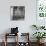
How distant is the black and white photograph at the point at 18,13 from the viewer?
696 centimetres

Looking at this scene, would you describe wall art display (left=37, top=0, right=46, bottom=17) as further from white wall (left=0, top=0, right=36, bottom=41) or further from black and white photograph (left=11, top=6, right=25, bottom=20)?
black and white photograph (left=11, top=6, right=25, bottom=20)

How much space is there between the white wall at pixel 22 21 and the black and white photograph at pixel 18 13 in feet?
0.44

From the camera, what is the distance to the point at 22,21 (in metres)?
7.01

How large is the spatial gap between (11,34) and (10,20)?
68cm

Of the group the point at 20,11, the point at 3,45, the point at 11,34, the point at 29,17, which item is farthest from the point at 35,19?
the point at 3,45

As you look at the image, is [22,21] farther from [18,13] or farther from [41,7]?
[41,7]

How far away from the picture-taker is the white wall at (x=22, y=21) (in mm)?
6941

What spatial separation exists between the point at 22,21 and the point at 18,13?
40 cm

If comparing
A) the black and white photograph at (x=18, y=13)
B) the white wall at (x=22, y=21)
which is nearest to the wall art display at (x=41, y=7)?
the white wall at (x=22, y=21)

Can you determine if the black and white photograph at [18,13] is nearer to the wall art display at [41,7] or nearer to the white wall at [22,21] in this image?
the white wall at [22,21]

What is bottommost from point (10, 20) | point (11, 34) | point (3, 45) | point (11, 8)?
point (3, 45)

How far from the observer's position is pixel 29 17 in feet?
23.0

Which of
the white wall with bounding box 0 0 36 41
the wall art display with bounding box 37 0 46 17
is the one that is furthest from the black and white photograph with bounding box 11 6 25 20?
the wall art display with bounding box 37 0 46 17

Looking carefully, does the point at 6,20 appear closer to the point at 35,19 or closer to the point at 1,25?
the point at 1,25
